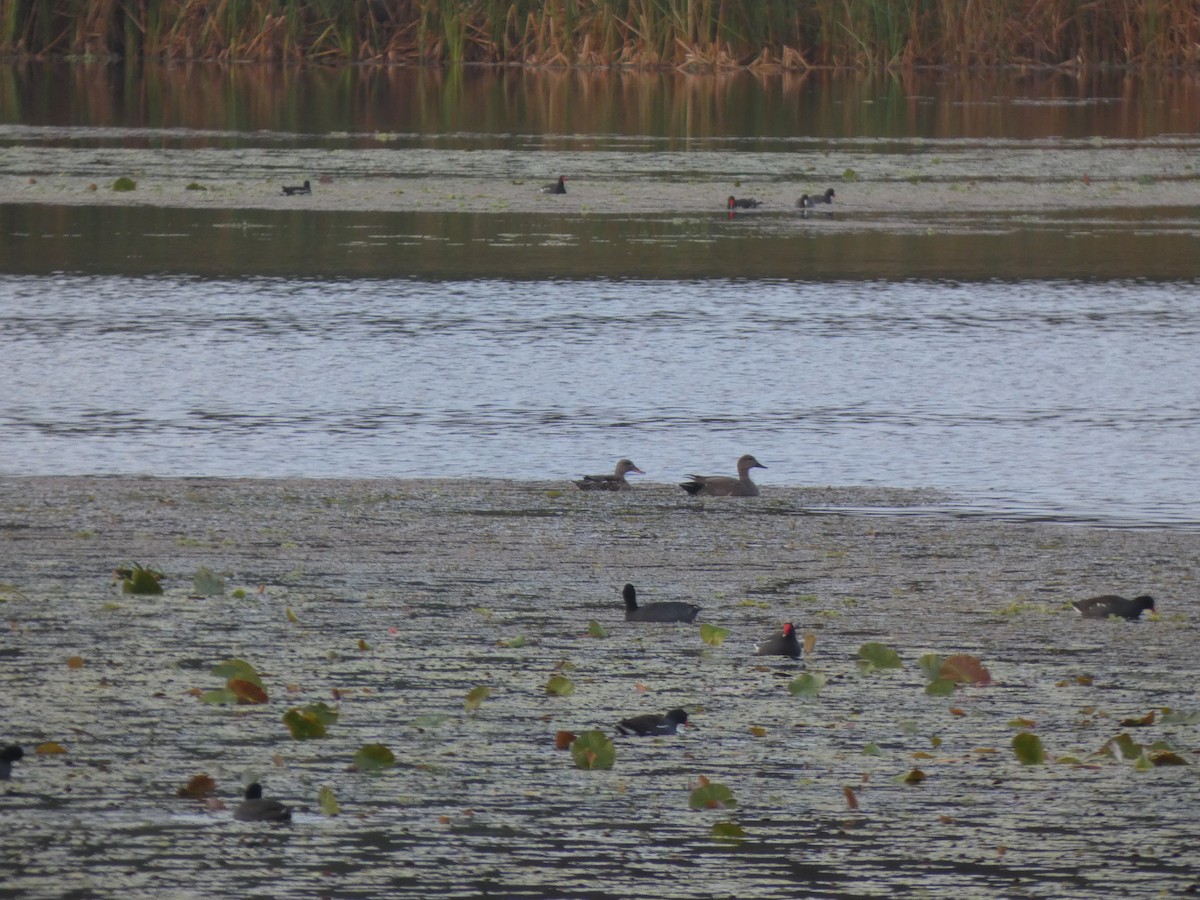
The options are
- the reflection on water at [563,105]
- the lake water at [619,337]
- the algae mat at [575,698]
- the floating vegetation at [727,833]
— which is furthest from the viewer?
the reflection on water at [563,105]

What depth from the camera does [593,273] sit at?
16719 mm

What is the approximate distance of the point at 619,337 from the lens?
1388cm

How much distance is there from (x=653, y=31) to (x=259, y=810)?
3038cm

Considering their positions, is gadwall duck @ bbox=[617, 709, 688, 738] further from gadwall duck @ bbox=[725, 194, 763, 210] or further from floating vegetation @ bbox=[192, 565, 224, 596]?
gadwall duck @ bbox=[725, 194, 763, 210]

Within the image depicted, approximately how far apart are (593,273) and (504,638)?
32.5 ft

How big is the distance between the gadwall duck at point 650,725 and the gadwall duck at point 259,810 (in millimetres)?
1032

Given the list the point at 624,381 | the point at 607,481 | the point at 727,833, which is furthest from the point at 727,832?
the point at 624,381

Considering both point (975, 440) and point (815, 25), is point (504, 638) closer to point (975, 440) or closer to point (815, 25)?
point (975, 440)

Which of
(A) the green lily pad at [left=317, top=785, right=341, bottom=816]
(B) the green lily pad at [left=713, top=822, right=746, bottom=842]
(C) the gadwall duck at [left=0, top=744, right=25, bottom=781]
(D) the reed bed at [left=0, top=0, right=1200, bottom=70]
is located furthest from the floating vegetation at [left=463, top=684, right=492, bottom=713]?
(D) the reed bed at [left=0, top=0, right=1200, bottom=70]

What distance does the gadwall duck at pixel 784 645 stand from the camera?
263 inches

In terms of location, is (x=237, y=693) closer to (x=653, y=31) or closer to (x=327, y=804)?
(x=327, y=804)

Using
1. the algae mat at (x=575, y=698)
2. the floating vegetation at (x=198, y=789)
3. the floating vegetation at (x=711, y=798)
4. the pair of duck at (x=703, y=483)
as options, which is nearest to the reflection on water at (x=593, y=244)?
the pair of duck at (x=703, y=483)

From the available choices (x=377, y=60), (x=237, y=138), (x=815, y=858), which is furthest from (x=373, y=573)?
(x=377, y=60)

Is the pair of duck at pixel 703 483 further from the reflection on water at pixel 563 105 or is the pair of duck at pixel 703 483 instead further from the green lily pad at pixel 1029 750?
the reflection on water at pixel 563 105
